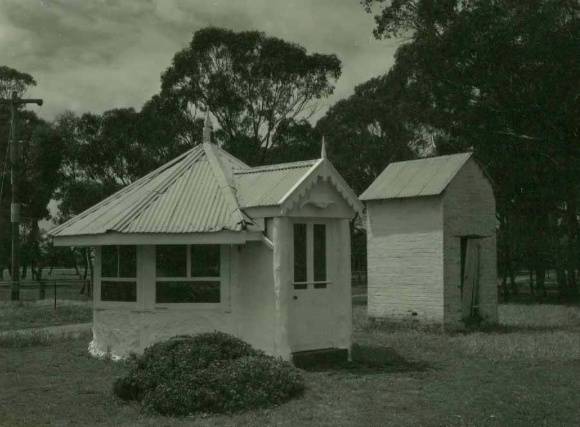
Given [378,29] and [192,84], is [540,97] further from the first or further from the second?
[192,84]

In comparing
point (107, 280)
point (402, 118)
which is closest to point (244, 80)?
point (402, 118)

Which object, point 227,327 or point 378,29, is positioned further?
point 378,29

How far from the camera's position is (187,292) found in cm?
1373

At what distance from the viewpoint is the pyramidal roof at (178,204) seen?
43.8 feet

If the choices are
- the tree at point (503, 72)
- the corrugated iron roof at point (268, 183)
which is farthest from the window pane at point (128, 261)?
the tree at point (503, 72)

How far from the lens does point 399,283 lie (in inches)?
829

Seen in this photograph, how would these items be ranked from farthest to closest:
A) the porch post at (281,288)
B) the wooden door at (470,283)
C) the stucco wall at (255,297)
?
the wooden door at (470,283)
the stucco wall at (255,297)
the porch post at (281,288)

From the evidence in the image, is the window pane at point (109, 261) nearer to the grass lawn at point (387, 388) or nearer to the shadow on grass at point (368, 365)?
the grass lawn at point (387, 388)

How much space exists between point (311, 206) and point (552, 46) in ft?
41.8

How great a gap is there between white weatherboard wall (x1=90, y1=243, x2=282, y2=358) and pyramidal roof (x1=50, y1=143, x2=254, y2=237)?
0.67 meters

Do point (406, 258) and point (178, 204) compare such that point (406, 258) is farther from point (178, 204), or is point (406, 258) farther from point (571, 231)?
point (571, 231)

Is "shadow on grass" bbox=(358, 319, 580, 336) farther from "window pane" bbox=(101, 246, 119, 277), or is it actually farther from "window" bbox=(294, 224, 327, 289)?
"window pane" bbox=(101, 246, 119, 277)

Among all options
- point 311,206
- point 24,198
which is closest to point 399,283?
point 311,206

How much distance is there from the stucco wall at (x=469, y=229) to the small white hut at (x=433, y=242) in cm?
3
